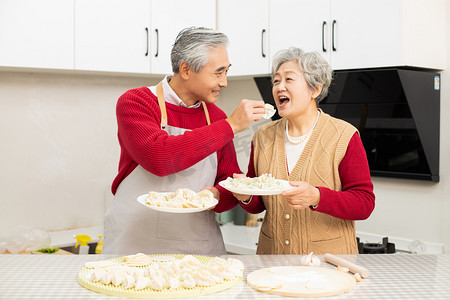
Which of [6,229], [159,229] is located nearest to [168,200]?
[159,229]

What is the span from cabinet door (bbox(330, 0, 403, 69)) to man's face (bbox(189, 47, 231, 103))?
0.96m

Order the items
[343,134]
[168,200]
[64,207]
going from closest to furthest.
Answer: [168,200], [343,134], [64,207]

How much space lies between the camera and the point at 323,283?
1.12 metres

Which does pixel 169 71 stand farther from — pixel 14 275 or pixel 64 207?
pixel 14 275

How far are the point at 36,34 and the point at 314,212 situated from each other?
5.67 feet

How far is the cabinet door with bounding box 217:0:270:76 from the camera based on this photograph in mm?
2820

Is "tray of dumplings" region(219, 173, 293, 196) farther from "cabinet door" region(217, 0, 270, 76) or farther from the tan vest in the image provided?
"cabinet door" region(217, 0, 270, 76)

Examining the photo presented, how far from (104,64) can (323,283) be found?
2008 millimetres

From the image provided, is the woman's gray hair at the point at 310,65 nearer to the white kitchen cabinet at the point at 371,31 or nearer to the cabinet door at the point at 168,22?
the white kitchen cabinet at the point at 371,31

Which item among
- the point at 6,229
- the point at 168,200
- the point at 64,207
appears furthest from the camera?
the point at 64,207

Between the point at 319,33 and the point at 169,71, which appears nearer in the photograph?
the point at 319,33

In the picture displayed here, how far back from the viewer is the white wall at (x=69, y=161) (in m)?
2.67

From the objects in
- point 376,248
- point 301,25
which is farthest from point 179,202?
point 301,25

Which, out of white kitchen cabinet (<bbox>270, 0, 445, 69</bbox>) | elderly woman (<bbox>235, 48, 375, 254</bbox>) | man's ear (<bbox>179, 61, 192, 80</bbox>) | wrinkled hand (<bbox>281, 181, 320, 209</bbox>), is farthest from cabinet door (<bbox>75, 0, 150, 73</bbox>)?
wrinkled hand (<bbox>281, 181, 320, 209</bbox>)
